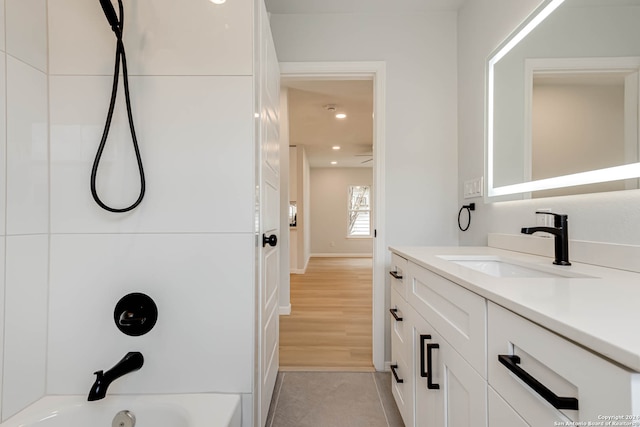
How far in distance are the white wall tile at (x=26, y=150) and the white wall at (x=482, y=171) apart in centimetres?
200

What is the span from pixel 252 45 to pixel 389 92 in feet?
4.31

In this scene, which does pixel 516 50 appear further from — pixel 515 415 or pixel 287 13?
pixel 515 415

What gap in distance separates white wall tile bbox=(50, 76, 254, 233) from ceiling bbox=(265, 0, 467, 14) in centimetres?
135

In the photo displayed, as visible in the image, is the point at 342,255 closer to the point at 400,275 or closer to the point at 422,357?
the point at 400,275

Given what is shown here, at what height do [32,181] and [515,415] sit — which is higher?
[32,181]

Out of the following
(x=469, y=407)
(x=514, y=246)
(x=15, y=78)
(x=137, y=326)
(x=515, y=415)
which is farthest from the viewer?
(x=514, y=246)

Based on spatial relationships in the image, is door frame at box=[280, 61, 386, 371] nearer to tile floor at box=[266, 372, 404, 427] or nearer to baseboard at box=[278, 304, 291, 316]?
tile floor at box=[266, 372, 404, 427]

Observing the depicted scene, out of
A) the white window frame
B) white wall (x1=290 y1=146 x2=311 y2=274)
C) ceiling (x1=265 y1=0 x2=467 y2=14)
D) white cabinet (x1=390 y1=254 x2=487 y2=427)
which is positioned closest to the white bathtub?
white cabinet (x1=390 y1=254 x2=487 y2=427)

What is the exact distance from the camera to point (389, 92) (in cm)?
214

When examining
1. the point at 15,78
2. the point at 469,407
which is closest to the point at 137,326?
the point at 15,78

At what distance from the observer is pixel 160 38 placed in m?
1.09

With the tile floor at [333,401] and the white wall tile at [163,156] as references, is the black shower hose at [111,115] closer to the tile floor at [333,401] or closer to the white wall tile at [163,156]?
the white wall tile at [163,156]

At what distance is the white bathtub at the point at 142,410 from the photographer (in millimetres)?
988

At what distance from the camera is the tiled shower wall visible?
108 cm
